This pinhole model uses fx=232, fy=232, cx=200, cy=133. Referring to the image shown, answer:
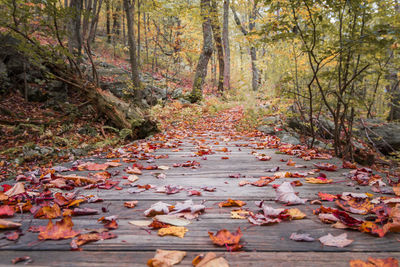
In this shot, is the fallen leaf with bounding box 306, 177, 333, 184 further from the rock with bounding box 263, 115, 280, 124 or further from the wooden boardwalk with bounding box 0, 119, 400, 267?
the rock with bounding box 263, 115, 280, 124

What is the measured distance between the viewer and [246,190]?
72.4 inches

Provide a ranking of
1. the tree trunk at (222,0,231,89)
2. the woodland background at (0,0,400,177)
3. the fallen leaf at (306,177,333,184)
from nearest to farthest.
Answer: the fallen leaf at (306,177,333,184) < the woodland background at (0,0,400,177) < the tree trunk at (222,0,231,89)

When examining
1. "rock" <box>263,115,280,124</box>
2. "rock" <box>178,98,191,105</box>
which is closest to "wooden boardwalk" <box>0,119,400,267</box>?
"rock" <box>263,115,280,124</box>

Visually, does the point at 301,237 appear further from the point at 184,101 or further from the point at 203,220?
the point at 184,101

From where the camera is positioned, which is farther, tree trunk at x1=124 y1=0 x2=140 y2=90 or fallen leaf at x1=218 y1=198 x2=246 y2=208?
tree trunk at x1=124 y1=0 x2=140 y2=90

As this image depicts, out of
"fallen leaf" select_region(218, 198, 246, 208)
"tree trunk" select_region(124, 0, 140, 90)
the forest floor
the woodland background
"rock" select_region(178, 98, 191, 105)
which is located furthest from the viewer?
"rock" select_region(178, 98, 191, 105)

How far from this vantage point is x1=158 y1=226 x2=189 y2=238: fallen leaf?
3.71 feet

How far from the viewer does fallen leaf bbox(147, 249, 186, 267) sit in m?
0.89

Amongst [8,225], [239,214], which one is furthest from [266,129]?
[8,225]

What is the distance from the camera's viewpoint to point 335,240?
105 centimetres

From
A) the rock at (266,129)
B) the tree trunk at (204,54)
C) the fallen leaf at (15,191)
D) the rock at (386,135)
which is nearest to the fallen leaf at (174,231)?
the fallen leaf at (15,191)

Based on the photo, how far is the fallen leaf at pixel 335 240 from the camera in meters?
1.02

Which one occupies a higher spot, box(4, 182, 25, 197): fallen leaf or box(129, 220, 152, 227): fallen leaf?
box(4, 182, 25, 197): fallen leaf

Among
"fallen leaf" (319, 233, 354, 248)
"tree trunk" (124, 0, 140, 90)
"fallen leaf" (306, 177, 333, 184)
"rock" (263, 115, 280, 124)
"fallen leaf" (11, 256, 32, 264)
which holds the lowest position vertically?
"fallen leaf" (306, 177, 333, 184)
